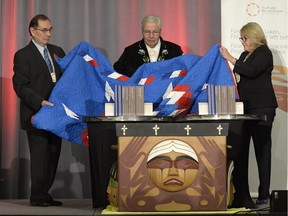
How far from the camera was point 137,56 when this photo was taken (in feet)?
19.1

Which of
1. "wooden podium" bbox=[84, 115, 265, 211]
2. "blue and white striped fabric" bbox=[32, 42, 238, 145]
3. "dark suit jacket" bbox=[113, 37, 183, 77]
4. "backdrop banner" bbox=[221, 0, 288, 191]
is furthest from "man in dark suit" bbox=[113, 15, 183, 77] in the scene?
"wooden podium" bbox=[84, 115, 265, 211]

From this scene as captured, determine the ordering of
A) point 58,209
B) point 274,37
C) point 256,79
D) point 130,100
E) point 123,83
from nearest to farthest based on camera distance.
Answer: point 130,100 < point 58,209 < point 123,83 < point 256,79 < point 274,37

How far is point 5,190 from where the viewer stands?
6.82 meters

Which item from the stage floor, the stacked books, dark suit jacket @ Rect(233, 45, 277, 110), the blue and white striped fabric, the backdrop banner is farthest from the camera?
the backdrop banner

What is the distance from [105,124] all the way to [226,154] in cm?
88

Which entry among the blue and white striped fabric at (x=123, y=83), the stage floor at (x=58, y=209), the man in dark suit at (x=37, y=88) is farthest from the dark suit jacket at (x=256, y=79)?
the man in dark suit at (x=37, y=88)

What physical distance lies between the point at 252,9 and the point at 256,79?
1.42m

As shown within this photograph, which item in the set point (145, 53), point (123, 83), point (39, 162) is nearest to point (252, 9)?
point (145, 53)

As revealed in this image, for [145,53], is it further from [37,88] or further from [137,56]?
[37,88]

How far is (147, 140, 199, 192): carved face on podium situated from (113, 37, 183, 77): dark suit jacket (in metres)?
1.33

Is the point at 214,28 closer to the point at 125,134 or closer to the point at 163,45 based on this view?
the point at 163,45

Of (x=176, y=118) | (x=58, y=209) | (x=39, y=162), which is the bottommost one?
(x=58, y=209)

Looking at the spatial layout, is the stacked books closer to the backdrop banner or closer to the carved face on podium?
the carved face on podium

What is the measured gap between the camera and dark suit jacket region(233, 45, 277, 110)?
17.6 feet
